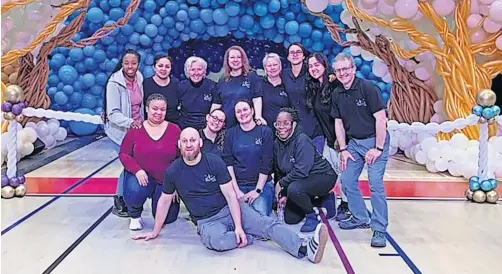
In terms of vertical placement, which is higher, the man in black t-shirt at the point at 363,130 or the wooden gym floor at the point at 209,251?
the man in black t-shirt at the point at 363,130

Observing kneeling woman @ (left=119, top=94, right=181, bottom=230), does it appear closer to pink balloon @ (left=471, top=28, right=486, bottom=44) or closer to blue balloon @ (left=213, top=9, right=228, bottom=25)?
pink balloon @ (left=471, top=28, right=486, bottom=44)

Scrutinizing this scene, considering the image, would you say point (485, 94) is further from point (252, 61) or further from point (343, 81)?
point (252, 61)

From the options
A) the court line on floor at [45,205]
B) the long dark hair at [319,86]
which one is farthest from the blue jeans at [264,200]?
the court line on floor at [45,205]

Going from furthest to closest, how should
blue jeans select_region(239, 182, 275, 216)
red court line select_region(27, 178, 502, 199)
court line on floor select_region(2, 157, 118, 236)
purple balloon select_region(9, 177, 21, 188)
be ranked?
red court line select_region(27, 178, 502, 199) → purple balloon select_region(9, 177, 21, 188) → court line on floor select_region(2, 157, 118, 236) → blue jeans select_region(239, 182, 275, 216)

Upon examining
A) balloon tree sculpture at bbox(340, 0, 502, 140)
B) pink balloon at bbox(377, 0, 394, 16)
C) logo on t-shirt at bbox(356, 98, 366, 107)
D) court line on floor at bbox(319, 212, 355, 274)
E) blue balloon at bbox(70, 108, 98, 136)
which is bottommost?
blue balloon at bbox(70, 108, 98, 136)

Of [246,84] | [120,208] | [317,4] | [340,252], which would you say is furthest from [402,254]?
[317,4]

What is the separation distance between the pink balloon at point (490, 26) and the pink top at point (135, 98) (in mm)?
3673

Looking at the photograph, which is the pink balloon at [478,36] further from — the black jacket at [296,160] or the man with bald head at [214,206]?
the man with bald head at [214,206]

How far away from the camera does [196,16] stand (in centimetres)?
842

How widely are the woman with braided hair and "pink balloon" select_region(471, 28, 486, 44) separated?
3.65 metres

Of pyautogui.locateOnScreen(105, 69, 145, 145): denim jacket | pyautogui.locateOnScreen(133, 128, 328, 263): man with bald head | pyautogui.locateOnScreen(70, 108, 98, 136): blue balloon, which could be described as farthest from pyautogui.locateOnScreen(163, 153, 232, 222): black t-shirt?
pyautogui.locateOnScreen(70, 108, 98, 136): blue balloon

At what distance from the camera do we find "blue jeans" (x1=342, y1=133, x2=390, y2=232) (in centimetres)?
418

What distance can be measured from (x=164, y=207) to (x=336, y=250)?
112cm

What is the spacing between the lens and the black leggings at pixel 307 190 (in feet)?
14.7
